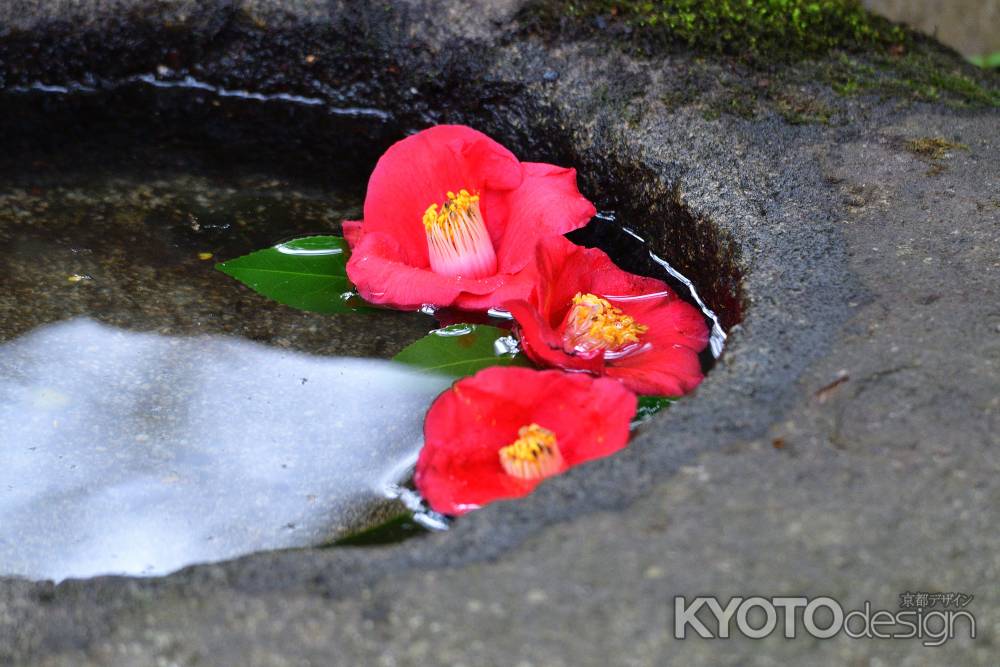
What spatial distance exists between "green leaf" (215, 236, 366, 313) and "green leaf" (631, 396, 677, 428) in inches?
20.4

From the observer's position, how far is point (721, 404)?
128 cm

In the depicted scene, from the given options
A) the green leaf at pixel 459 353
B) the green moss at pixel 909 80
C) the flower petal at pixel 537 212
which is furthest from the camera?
the green moss at pixel 909 80

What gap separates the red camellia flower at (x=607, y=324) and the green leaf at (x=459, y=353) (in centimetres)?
4

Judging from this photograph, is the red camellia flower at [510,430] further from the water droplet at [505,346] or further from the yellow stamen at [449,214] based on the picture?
the yellow stamen at [449,214]

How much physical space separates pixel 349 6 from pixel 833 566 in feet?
5.75

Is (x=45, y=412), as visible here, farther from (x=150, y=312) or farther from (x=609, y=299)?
(x=609, y=299)

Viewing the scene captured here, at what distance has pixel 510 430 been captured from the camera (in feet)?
4.47

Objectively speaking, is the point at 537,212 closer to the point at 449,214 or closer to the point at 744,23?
the point at 449,214

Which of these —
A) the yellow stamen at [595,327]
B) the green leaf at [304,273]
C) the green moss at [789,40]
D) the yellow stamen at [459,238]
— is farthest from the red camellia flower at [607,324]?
the green moss at [789,40]

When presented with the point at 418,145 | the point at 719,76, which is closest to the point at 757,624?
the point at 418,145

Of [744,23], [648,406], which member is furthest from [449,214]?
[744,23]

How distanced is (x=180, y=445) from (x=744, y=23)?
1417 mm

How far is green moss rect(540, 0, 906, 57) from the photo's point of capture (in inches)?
85.6

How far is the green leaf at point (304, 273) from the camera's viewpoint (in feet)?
5.87
